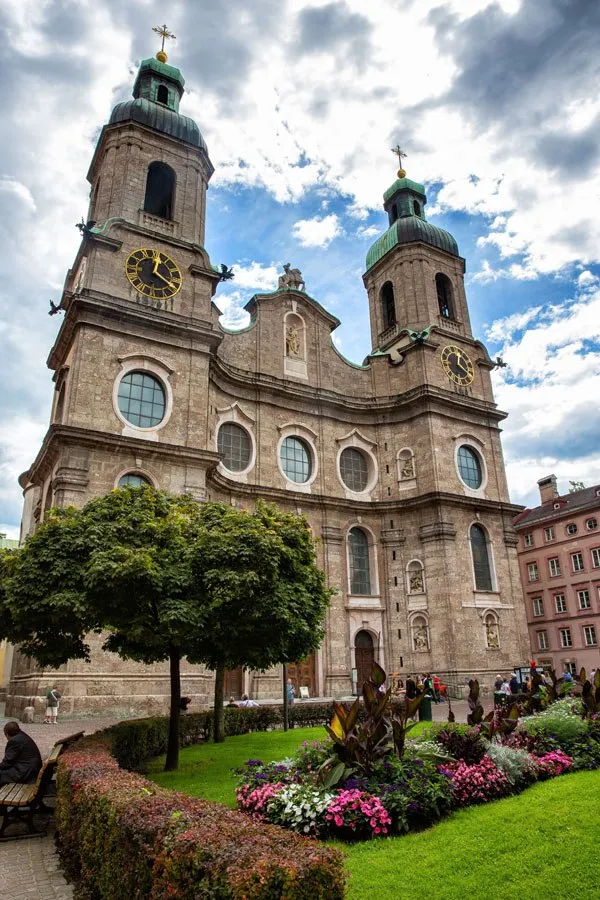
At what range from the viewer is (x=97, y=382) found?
24.0 meters

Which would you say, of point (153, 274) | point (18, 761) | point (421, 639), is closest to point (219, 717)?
point (18, 761)

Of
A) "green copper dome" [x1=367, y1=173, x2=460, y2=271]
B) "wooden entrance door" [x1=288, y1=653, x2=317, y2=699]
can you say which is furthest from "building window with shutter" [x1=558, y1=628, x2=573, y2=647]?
"green copper dome" [x1=367, y1=173, x2=460, y2=271]

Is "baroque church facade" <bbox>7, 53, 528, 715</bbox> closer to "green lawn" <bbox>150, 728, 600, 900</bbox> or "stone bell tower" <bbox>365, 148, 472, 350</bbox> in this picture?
"stone bell tower" <bbox>365, 148, 472, 350</bbox>

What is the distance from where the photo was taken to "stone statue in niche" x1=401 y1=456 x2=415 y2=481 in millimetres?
33375

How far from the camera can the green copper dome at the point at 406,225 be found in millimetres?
39812

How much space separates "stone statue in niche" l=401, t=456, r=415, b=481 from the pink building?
19.0 m

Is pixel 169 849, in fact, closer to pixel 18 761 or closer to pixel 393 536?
pixel 18 761

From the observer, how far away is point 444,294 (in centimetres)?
4028

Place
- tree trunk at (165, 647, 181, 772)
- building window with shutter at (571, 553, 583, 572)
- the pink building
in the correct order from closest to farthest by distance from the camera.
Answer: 1. tree trunk at (165, 647, 181, 772)
2. the pink building
3. building window with shutter at (571, 553, 583, 572)

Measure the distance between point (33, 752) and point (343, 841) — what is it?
4714 millimetres

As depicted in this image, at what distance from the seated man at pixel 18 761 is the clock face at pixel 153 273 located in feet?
68.0

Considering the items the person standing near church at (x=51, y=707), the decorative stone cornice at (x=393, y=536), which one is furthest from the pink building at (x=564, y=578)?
the person standing near church at (x=51, y=707)

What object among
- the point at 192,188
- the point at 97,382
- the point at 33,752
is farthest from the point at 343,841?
the point at 192,188

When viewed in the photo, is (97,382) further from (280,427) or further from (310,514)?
(310,514)
